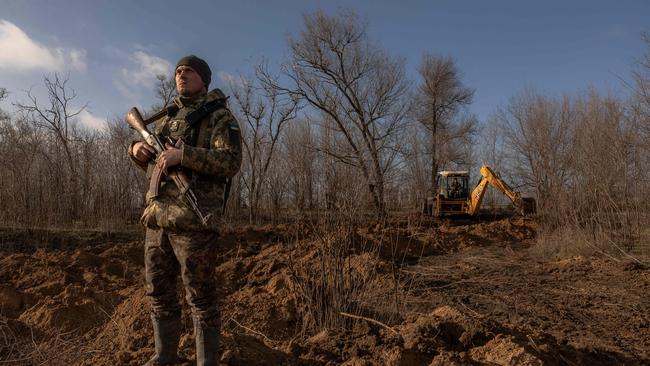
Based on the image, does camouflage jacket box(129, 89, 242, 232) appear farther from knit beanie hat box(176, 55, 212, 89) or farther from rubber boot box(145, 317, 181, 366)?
rubber boot box(145, 317, 181, 366)

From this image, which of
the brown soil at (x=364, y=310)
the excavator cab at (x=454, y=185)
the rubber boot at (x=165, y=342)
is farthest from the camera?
the excavator cab at (x=454, y=185)

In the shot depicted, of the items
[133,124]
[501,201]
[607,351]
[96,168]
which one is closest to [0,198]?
[96,168]

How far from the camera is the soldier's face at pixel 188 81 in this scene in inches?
94.2

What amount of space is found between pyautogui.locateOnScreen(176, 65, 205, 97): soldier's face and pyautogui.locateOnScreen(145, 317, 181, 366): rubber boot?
4.09 feet

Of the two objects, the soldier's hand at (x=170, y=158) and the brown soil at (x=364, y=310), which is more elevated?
the soldier's hand at (x=170, y=158)

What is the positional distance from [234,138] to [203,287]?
31.1 inches

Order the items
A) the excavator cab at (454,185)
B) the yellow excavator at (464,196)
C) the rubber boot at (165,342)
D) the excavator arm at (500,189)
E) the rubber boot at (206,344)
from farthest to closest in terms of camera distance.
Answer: the excavator cab at (454,185)
the yellow excavator at (464,196)
the excavator arm at (500,189)
the rubber boot at (165,342)
the rubber boot at (206,344)

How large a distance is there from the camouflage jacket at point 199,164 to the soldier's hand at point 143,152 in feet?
0.17

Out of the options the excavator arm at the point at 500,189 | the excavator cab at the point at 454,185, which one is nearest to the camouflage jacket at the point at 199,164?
the excavator arm at the point at 500,189

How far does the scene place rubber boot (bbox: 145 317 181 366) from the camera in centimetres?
230

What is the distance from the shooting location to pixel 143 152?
238 centimetres

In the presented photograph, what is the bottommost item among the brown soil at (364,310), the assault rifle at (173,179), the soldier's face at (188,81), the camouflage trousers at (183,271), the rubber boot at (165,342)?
the brown soil at (364,310)

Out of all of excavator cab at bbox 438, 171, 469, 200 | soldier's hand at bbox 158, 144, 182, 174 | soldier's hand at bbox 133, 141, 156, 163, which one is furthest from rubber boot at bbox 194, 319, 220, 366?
excavator cab at bbox 438, 171, 469, 200

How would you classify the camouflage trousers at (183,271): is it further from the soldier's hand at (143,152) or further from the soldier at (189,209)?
the soldier's hand at (143,152)
